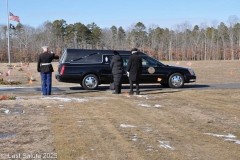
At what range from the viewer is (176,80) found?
16.3 m

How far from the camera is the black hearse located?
15.2 meters

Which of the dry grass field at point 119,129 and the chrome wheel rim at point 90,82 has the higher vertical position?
the chrome wheel rim at point 90,82

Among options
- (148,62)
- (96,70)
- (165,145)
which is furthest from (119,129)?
(148,62)

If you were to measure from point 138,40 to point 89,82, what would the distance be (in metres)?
81.0

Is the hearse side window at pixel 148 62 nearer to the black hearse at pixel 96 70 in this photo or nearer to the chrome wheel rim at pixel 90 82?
the black hearse at pixel 96 70

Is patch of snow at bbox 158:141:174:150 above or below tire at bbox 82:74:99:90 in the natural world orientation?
below

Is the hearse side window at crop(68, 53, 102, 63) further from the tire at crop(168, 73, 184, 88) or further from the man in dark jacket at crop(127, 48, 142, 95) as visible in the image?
the tire at crop(168, 73, 184, 88)

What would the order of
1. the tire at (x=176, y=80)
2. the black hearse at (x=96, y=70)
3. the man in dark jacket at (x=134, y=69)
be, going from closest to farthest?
the man in dark jacket at (x=134, y=69) < the black hearse at (x=96, y=70) < the tire at (x=176, y=80)

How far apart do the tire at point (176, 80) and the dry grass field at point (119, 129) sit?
4.82m

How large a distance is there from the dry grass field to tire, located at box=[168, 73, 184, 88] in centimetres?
482

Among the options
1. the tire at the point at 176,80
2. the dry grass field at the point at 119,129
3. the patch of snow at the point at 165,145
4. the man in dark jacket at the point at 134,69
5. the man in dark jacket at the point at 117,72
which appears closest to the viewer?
the dry grass field at the point at 119,129

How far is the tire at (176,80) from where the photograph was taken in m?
16.2

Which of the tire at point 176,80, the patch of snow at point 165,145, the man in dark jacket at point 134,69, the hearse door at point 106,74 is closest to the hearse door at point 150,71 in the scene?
the tire at point 176,80

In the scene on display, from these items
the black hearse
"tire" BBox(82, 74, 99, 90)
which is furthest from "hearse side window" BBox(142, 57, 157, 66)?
"tire" BBox(82, 74, 99, 90)
